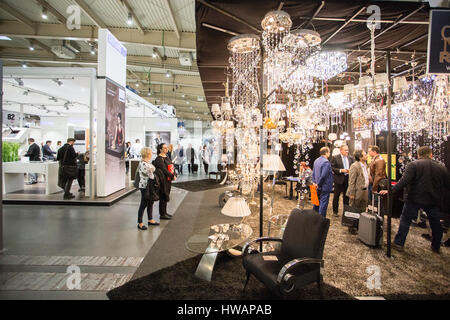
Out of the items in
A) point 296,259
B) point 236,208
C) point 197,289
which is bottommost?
point 197,289

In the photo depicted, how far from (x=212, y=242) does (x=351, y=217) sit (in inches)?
108

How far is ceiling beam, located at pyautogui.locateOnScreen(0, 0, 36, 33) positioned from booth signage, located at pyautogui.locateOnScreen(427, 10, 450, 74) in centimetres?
875

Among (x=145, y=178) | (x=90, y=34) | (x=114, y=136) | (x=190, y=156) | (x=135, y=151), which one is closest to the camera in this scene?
(x=145, y=178)

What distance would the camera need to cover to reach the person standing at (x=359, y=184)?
407cm

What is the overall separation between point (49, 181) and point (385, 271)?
25.6 feet

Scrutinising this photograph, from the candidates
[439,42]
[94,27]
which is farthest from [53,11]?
[439,42]

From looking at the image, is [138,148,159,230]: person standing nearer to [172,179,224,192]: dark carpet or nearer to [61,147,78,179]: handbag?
[61,147,78,179]: handbag

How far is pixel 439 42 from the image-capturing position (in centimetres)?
269

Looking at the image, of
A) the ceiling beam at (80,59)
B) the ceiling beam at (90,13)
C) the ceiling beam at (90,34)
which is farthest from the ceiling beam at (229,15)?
the ceiling beam at (80,59)

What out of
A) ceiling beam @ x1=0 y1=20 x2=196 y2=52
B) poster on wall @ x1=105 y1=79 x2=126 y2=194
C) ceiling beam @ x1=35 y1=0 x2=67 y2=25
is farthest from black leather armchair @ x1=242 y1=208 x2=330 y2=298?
ceiling beam @ x1=35 y1=0 x2=67 y2=25

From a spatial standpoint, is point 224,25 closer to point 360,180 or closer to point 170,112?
point 360,180

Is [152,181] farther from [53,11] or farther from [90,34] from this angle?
[90,34]

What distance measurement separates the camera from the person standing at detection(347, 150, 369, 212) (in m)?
4.07

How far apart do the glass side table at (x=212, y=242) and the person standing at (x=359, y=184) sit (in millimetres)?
2531
